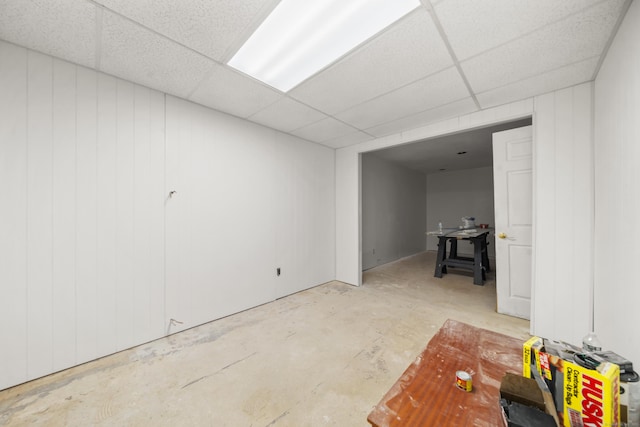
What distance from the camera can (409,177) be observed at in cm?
684

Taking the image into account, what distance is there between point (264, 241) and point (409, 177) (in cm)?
515

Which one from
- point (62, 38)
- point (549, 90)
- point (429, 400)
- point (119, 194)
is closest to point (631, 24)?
point (549, 90)

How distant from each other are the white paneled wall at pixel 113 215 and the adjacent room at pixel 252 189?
0.01 meters

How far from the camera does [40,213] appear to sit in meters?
1.78

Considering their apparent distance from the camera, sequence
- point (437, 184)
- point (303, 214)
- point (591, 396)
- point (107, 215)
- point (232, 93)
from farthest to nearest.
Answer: point (437, 184), point (303, 214), point (232, 93), point (107, 215), point (591, 396)

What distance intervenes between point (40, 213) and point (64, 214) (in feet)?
0.40

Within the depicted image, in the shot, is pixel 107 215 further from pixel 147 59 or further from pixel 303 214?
pixel 303 214

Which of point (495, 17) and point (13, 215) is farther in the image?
point (13, 215)

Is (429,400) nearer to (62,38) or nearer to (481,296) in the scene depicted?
(62,38)

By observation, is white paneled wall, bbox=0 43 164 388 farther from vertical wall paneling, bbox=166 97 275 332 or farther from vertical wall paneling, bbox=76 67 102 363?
vertical wall paneling, bbox=166 97 275 332

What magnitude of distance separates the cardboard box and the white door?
2.41 metres

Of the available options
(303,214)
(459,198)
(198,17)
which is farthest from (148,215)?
(459,198)

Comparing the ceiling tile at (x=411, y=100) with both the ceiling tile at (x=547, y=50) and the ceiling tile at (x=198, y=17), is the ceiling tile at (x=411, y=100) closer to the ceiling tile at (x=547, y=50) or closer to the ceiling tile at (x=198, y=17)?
the ceiling tile at (x=547, y=50)

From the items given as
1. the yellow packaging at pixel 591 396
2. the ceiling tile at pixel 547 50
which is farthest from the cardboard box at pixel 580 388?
the ceiling tile at pixel 547 50
